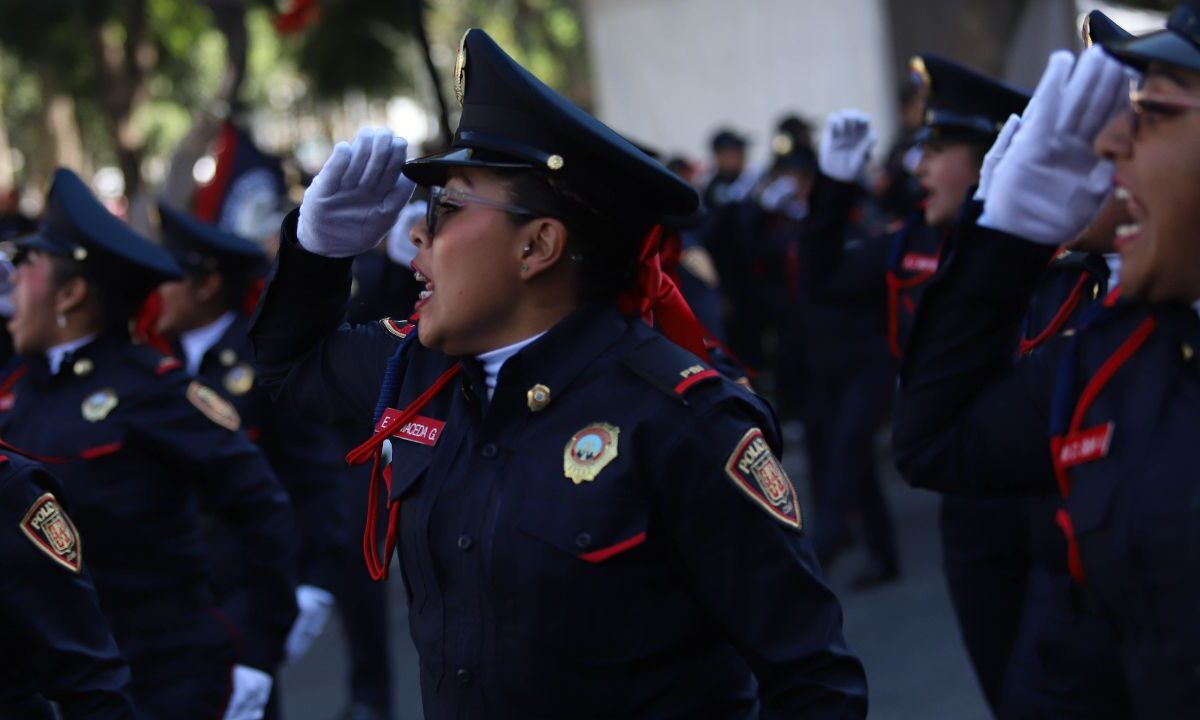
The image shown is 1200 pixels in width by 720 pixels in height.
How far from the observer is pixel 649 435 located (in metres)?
2.39

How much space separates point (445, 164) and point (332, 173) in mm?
284

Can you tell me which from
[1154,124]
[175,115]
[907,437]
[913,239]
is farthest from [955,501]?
[175,115]

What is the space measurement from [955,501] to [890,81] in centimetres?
1138

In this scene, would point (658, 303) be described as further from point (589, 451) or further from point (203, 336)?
point (203, 336)

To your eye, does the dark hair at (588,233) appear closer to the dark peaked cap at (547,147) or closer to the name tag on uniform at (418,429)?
the dark peaked cap at (547,147)

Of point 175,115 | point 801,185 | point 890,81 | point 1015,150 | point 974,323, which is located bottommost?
point 175,115

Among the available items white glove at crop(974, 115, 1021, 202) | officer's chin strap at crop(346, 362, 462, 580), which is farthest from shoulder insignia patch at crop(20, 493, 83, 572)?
white glove at crop(974, 115, 1021, 202)

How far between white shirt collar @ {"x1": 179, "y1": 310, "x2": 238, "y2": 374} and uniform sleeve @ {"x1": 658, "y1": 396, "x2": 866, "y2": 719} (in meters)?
3.78

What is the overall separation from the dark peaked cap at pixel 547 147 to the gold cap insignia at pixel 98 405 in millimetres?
1867

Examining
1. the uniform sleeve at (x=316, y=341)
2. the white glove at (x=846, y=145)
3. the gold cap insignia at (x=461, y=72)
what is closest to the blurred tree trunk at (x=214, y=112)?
the white glove at (x=846, y=145)

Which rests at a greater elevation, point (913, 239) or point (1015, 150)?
point (1015, 150)

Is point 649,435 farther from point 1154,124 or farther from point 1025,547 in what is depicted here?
point 1025,547

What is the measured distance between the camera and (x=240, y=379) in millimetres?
5590

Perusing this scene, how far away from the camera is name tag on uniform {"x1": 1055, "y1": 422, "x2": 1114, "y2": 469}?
2.07 m
